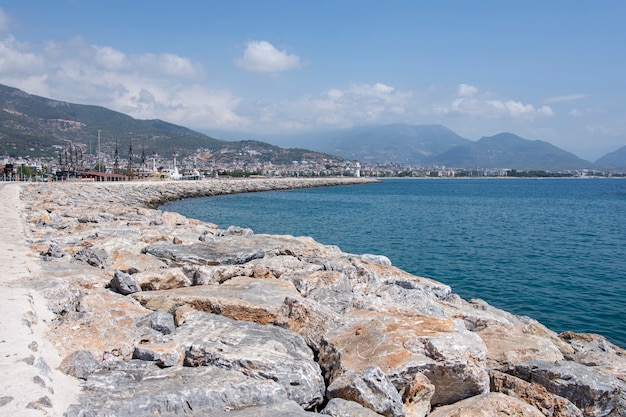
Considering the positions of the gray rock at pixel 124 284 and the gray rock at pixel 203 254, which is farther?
the gray rock at pixel 203 254

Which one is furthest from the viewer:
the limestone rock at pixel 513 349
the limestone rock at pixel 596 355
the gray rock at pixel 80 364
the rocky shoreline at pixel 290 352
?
the limestone rock at pixel 596 355

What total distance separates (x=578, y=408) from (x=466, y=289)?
1064 centimetres

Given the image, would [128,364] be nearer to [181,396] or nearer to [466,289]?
[181,396]

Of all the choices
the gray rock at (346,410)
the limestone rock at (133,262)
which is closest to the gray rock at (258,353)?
the gray rock at (346,410)

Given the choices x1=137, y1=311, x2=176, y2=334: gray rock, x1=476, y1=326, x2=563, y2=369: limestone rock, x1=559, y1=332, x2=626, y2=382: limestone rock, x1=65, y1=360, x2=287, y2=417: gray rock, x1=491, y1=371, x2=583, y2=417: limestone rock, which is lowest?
x1=559, y1=332, x2=626, y2=382: limestone rock

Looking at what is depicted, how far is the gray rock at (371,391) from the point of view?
5.30m

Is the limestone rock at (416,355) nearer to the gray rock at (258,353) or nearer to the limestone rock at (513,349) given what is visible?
the gray rock at (258,353)

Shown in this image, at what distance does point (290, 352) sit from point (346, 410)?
1.37 meters

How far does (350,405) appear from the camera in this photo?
5.23 metres

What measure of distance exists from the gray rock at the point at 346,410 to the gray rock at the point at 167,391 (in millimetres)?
547

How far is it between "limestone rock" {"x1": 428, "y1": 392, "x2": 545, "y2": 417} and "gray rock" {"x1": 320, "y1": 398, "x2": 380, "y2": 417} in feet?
3.37

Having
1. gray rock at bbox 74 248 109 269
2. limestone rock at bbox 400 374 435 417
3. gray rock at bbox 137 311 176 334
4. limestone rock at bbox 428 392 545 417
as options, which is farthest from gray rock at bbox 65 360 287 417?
gray rock at bbox 74 248 109 269

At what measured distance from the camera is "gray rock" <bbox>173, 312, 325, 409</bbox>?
18.7 ft

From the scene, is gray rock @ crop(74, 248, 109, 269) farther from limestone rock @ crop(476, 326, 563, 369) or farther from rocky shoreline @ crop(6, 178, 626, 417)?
limestone rock @ crop(476, 326, 563, 369)
